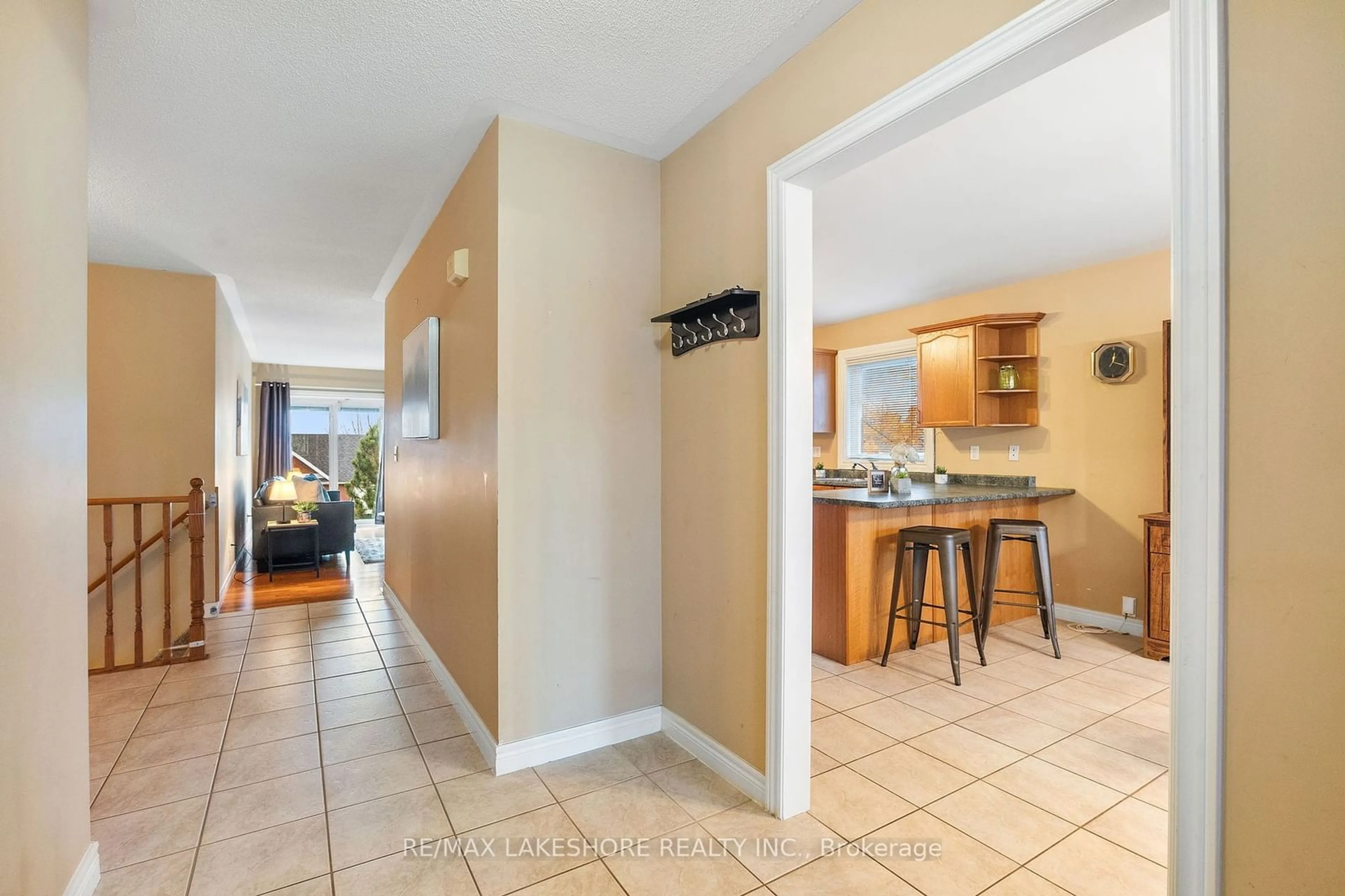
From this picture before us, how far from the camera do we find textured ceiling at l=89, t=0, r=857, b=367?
1.79 m

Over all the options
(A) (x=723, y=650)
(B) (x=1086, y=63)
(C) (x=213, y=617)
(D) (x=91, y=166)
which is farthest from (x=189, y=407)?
(B) (x=1086, y=63)

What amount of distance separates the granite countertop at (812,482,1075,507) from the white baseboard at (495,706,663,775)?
4.18 feet

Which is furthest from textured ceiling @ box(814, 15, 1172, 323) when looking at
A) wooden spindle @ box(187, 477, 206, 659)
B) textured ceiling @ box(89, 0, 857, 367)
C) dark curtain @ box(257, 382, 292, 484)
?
dark curtain @ box(257, 382, 292, 484)

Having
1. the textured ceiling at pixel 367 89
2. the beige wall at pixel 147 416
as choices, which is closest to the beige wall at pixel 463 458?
the textured ceiling at pixel 367 89

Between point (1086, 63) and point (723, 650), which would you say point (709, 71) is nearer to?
point (1086, 63)

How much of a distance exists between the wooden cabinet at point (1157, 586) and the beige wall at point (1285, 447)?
116 inches

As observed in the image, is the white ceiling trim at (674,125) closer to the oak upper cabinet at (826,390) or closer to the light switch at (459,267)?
the light switch at (459,267)

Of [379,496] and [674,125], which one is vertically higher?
[674,125]

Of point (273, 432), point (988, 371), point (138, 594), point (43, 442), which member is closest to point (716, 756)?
point (43, 442)

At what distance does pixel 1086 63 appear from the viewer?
2021mm

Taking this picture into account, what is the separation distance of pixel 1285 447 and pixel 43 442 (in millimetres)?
2478

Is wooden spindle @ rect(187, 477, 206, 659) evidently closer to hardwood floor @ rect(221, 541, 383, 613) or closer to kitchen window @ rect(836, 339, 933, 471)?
A: hardwood floor @ rect(221, 541, 383, 613)

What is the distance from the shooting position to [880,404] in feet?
19.2

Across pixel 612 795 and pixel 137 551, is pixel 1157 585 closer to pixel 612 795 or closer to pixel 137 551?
pixel 612 795
